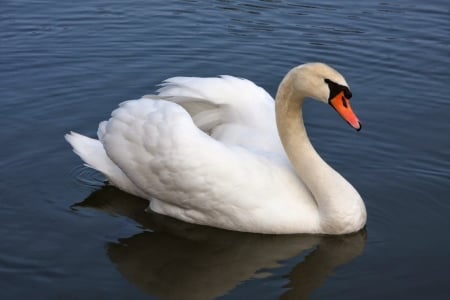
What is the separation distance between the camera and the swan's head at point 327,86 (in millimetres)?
7227

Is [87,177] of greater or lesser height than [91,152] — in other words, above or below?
below

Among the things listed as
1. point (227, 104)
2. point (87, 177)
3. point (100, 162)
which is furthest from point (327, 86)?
point (87, 177)

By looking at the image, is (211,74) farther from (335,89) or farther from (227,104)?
(335,89)

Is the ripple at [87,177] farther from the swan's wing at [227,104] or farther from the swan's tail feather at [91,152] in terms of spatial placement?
the swan's wing at [227,104]

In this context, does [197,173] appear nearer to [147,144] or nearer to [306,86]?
[147,144]

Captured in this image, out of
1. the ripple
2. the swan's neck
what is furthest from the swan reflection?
the ripple

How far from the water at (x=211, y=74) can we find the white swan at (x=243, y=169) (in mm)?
162

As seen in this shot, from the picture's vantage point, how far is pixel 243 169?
753 cm

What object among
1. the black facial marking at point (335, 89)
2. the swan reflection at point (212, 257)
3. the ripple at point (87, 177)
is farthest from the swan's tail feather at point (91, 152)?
the black facial marking at point (335, 89)

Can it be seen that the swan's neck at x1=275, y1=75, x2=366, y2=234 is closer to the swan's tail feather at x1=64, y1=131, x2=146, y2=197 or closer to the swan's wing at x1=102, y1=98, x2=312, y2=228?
the swan's wing at x1=102, y1=98, x2=312, y2=228

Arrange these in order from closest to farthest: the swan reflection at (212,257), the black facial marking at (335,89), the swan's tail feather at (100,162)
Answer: the swan reflection at (212,257) < the black facial marking at (335,89) < the swan's tail feather at (100,162)

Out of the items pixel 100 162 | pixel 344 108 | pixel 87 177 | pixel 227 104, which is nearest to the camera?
pixel 344 108

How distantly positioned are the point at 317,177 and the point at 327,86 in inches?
29.9

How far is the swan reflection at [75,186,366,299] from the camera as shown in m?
7.02
